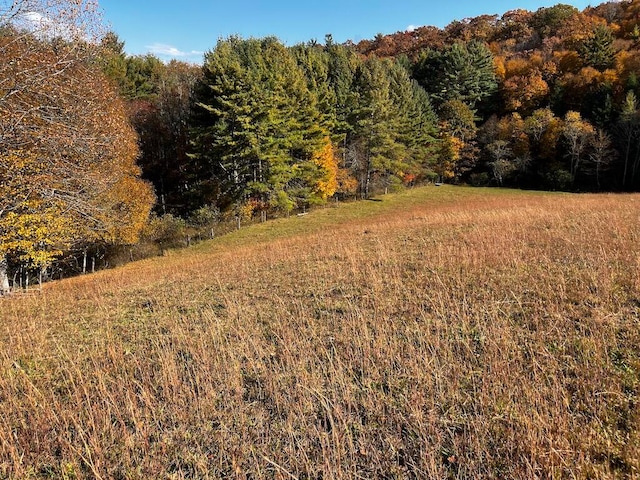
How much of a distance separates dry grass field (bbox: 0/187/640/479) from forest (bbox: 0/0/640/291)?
636cm

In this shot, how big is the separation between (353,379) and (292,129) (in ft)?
104

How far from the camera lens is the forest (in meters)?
11.4

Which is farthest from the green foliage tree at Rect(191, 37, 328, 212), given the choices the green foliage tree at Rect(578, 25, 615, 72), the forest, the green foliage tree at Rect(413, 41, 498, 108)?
the green foliage tree at Rect(578, 25, 615, 72)

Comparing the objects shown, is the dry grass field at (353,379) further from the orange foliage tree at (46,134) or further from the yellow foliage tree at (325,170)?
the yellow foliage tree at (325,170)

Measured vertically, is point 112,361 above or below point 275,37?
below

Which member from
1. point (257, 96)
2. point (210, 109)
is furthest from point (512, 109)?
point (210, 109)

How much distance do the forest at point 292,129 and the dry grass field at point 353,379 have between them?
6.36m

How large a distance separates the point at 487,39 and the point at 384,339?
302 ft

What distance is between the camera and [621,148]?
152 ft

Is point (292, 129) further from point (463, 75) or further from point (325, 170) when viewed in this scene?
point (463, 75)

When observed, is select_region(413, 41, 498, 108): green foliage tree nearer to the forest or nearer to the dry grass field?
the forest

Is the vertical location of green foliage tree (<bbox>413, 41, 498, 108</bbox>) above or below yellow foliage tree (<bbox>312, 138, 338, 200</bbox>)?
above

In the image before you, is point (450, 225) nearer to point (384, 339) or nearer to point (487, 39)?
point (384, 339)

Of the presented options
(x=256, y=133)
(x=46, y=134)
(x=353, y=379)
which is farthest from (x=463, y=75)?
(x=353, y=379)
